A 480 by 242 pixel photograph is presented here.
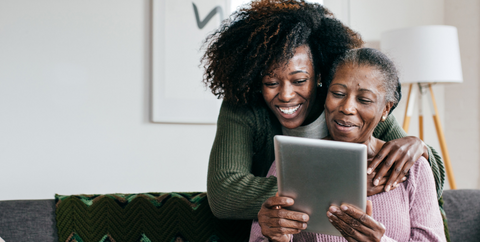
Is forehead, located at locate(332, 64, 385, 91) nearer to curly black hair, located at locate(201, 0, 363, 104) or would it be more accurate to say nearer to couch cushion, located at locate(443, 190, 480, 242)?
curly black hair, located at locate(201, 0, 363, 104)

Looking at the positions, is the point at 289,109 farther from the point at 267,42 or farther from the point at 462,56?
the point at 462,56

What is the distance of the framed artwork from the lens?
2.26m

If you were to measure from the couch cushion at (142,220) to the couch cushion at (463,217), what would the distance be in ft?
2.70

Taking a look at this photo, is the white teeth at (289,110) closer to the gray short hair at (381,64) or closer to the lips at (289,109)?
the lips at (289,109)

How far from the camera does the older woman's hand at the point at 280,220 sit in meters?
0.89

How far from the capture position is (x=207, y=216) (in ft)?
4.65

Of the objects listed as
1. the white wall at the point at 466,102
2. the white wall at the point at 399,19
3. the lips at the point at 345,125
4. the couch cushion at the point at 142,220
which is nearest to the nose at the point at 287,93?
the lips at the point at 345,125

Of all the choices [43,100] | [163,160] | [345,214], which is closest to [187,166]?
[163,160]

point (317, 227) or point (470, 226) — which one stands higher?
point (317, 227)

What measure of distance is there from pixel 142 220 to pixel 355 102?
842mm

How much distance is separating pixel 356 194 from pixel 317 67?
21.7 inches

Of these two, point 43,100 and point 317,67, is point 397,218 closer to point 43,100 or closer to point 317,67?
point 317,67

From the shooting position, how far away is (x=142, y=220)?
1.39 metres

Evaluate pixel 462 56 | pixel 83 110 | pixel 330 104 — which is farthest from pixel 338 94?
pixel 462 56
